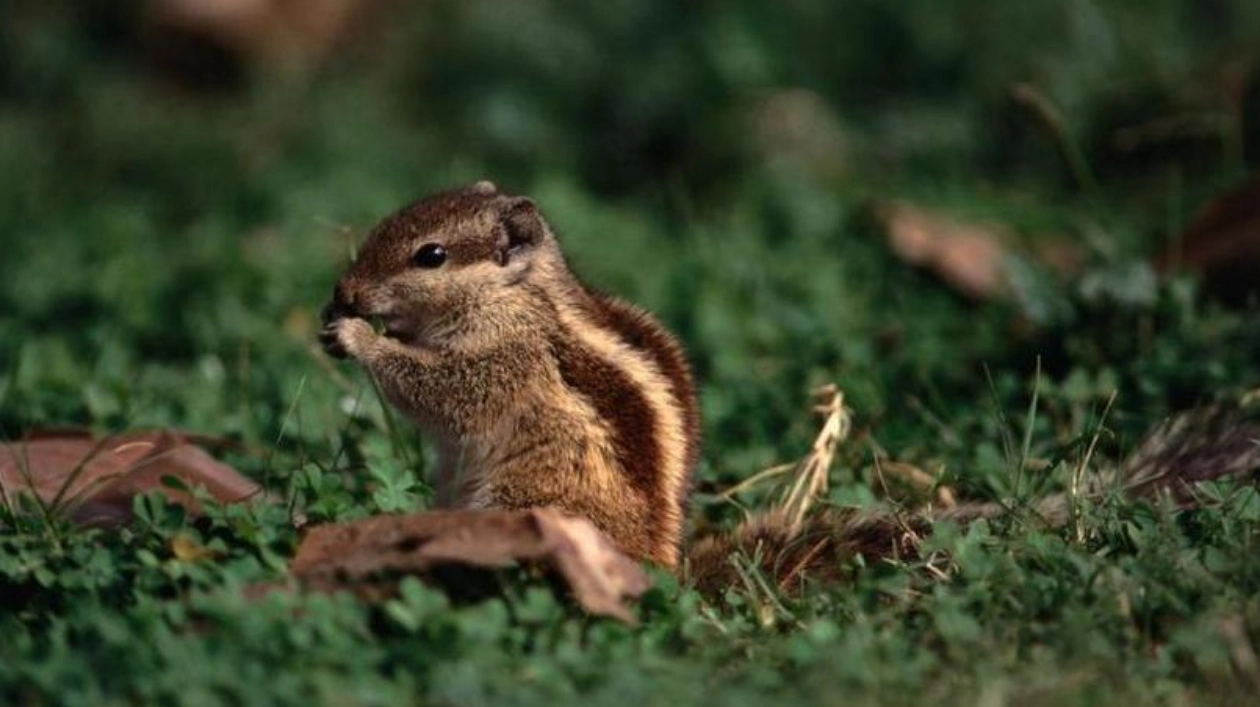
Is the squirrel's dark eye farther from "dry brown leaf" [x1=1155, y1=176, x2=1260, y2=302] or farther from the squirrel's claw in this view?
"dry brown leaf" [x1=1155, y1=176, x2=1260, y2=302]

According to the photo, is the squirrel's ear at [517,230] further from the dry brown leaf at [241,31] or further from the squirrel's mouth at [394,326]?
the dry brown leaf at [241,31]

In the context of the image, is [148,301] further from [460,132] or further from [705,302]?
[460,132]

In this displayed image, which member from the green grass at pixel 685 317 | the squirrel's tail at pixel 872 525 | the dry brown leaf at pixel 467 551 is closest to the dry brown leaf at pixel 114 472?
the green grass at pixel 685 317

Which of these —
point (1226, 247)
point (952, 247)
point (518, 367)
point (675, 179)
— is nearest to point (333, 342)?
point (518, 367)

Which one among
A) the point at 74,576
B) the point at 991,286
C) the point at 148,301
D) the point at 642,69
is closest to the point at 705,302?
the point at 991,286

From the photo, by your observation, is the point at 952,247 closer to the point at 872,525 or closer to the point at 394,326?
the point at 394,326

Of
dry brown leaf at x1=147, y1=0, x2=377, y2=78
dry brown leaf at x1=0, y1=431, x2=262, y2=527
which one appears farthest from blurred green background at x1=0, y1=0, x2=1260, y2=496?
dry brown leaf at x1=0, y1=431, x2=262, y2=527
